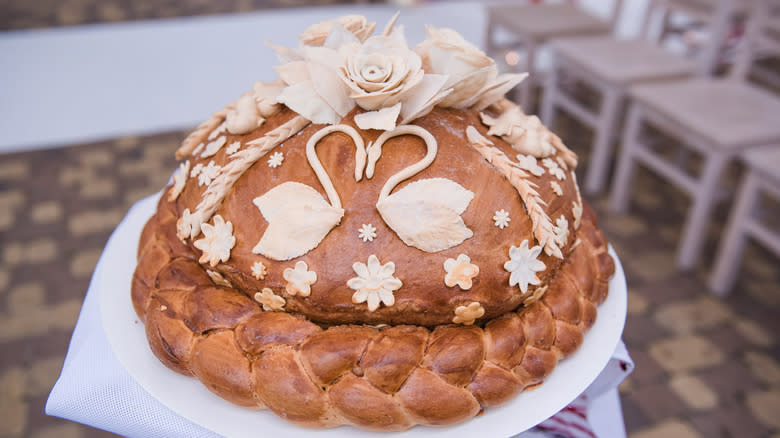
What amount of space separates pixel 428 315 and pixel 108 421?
0.64 metres

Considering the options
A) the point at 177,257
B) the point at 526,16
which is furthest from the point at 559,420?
the point at 526,16

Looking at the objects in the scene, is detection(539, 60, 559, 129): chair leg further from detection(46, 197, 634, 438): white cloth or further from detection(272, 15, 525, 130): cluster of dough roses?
detection(46, 197, 634, 438): white cloth

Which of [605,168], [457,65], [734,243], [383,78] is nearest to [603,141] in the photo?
[605,168]

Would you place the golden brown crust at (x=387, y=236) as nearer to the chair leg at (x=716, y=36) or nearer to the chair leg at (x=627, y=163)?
the chair leg at (x=627, y=163)

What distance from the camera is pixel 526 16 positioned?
11.9ft

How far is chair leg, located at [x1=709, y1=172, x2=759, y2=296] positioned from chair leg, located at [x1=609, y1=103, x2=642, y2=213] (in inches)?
20.7

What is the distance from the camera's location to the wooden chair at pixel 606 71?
113 inches

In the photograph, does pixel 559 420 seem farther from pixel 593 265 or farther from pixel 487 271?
pixel 487 271

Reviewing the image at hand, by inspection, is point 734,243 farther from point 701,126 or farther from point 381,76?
point 381,76

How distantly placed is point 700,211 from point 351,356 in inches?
81.7

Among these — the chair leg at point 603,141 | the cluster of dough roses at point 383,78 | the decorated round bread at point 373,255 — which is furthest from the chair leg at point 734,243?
the cluster of dough roses at point 383,78

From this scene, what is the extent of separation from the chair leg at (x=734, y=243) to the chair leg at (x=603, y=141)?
2.27 ft

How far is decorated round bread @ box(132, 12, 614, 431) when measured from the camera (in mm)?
1012

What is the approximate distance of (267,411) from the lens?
1.07m
